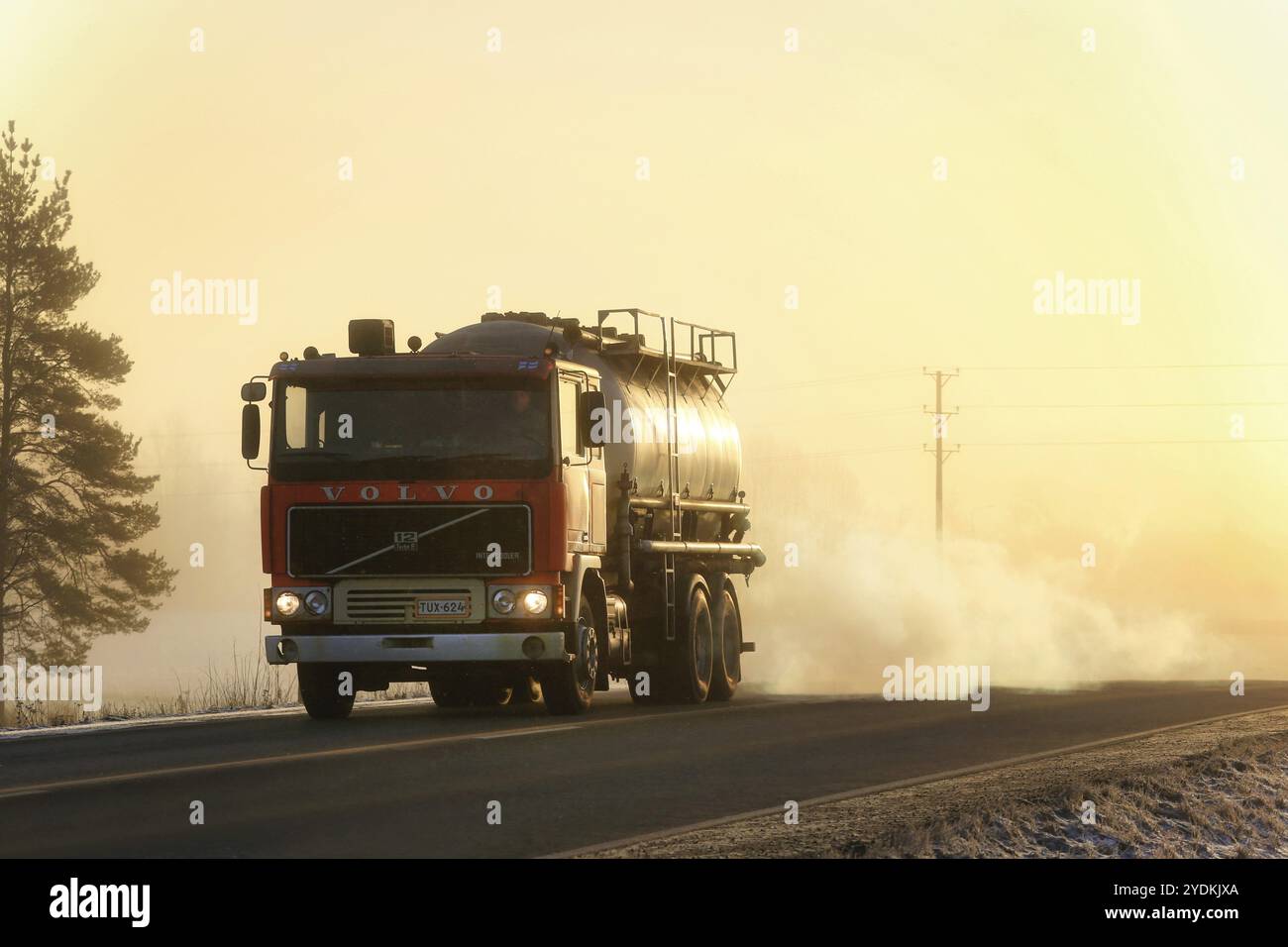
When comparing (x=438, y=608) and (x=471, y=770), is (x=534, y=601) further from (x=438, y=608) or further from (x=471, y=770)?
(x=471, y=770)

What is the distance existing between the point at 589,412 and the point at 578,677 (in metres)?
2.69

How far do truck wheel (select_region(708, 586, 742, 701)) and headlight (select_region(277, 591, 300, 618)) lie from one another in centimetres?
697

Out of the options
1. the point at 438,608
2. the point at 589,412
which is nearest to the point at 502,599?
the point at 438,608

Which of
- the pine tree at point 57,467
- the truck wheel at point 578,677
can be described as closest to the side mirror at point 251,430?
the truck wheel at point 578,677

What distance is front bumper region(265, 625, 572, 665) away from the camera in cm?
1889

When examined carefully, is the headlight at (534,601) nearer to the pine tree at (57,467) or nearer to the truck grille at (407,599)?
the truck grille at (407,599)

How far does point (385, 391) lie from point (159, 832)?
881 cm

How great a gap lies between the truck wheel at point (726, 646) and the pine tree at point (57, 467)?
98.3 feet

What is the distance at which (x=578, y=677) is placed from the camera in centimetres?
2025

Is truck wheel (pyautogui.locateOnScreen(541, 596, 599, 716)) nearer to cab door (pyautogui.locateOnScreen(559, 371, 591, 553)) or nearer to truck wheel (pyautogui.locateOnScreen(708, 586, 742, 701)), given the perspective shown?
cab door (pyautogui.locateOnScreen(559, 371, 591, 553))

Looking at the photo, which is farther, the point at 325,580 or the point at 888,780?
the point at 325,580
